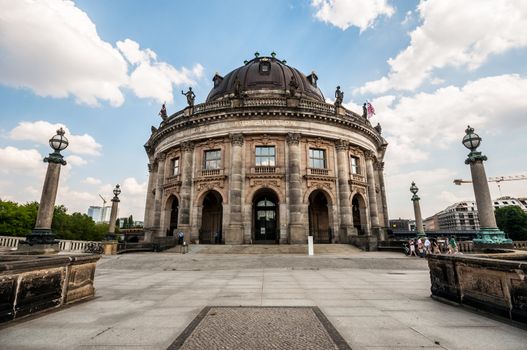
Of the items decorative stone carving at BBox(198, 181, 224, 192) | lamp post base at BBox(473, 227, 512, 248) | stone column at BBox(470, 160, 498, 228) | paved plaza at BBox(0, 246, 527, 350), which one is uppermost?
decorative stone carving at BBox(198, 181, 224, 192)

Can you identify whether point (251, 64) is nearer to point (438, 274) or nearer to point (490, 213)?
point (490, 213)

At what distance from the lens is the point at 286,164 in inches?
949

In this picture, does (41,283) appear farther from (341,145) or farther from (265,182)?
(341,145)

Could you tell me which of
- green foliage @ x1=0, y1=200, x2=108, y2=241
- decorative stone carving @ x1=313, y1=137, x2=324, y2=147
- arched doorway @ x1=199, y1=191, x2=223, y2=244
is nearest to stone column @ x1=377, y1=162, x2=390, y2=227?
decorative stone carving @ x1=313, y1=137, x2=324, y2=147

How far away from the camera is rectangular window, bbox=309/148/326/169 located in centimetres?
2552

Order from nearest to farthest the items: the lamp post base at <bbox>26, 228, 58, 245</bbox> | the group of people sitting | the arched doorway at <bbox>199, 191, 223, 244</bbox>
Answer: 1. the lamp post base at <bbox>26, 228, 58, 245</bbox>
2. the group of people sitting
3. the arched doorway at <bbox>199, 191, 223, 244</bbox>

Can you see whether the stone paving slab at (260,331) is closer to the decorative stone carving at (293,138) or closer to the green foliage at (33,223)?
the decorative stone carving at (293,138)

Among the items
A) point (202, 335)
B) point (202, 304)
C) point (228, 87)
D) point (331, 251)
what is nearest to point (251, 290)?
point (202, 304)

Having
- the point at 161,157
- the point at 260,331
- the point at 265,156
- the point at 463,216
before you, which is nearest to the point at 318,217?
the point at 265,156

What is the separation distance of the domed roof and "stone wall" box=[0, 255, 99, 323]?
26.6 meters

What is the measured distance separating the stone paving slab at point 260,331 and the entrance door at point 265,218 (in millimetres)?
20892

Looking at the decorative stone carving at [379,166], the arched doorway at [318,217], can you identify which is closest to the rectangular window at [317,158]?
the arched doorway at [318,217]

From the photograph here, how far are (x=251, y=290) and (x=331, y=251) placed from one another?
14.8 metres

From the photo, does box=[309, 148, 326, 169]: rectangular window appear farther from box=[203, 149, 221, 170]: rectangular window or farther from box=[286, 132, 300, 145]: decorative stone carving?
box=[203, 149, 221, 170]: rectangular window
